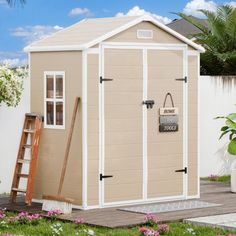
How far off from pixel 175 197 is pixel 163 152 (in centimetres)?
61

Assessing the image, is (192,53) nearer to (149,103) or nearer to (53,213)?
(149,103)

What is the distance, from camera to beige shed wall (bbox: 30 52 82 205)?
10383mm

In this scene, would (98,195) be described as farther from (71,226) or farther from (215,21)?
(215,21)

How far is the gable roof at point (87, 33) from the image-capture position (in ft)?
34.2

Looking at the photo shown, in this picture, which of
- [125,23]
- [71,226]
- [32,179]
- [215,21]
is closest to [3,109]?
[32,179]

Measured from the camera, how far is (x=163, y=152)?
11.0 metres

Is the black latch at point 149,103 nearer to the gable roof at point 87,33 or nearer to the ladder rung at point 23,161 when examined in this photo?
the gable roof at point 87,33

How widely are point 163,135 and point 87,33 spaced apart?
1.57 metres

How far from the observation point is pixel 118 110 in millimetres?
10602

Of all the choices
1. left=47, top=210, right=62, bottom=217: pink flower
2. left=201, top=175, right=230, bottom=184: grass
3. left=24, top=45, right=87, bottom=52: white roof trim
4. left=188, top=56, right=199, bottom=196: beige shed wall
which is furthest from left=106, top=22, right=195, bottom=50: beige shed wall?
left=201, top=175, right=230, bottom=184: grass

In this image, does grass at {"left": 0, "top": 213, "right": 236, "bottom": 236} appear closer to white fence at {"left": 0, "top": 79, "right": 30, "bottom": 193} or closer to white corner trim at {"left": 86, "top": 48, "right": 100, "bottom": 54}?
white corner trim at {"left": 86, "top": 48, "right": 100, "bottom": 54}

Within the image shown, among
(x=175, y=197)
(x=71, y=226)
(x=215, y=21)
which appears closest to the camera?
(x=71, y=226)

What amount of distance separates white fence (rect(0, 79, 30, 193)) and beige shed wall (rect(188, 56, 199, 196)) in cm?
219

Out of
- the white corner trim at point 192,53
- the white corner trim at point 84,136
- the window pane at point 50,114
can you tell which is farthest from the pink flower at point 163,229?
the white corner trim at point 192,53
